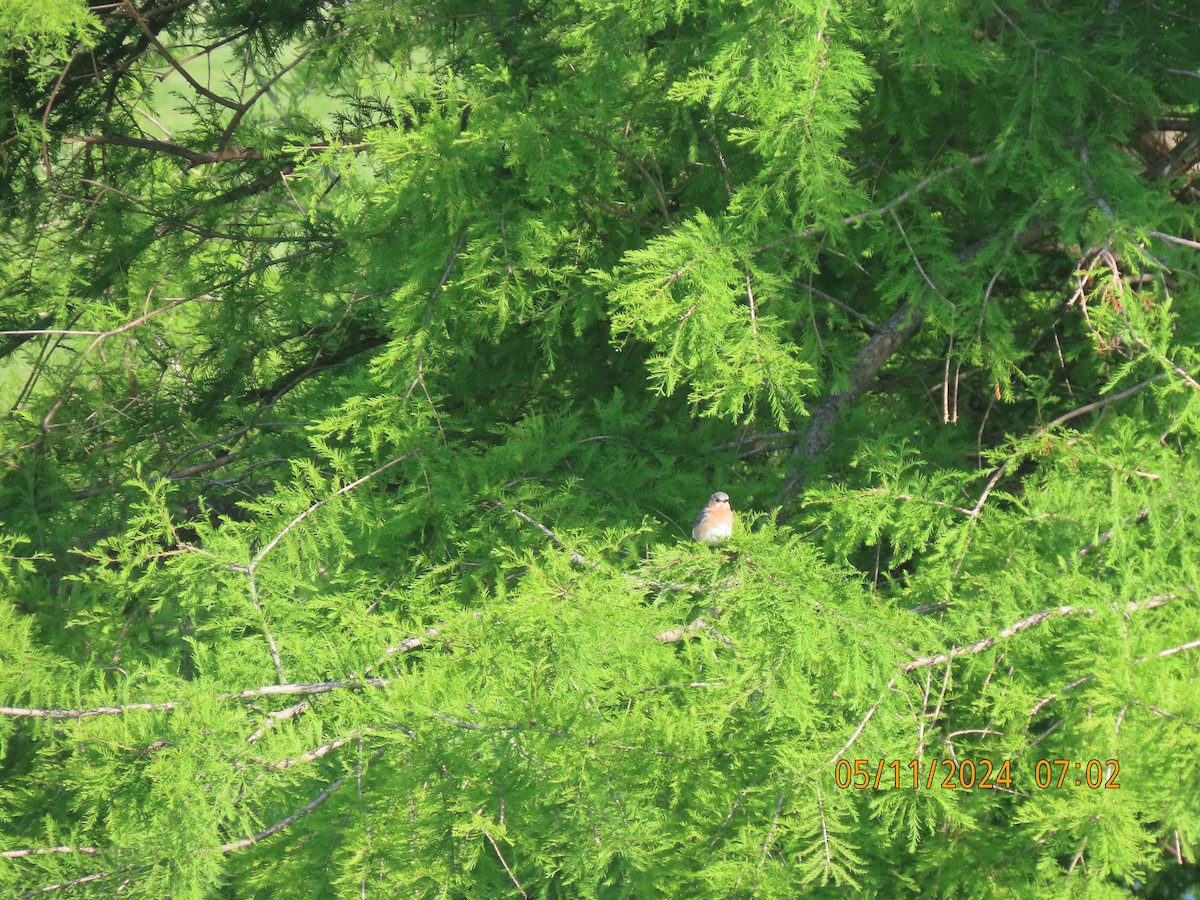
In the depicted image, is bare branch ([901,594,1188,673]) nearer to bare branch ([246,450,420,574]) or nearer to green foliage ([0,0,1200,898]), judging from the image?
green foliage ([0,0,1200,898])

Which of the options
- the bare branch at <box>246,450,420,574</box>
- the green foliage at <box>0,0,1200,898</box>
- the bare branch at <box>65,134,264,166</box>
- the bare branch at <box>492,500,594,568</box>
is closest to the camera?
the green foliage at <box>0,0,1200,898</box>

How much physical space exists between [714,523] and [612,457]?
80 centimetres

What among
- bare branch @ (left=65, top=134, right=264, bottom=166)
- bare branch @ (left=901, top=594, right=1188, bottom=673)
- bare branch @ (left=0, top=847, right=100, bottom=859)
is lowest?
bare branch @ (left=901, top=594, right=1188, bottom=673)

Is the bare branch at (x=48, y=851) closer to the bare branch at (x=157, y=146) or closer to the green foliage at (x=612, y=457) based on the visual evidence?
the green foliage at (x=612, y=457)

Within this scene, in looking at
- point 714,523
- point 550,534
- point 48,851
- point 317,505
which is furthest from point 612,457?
point 48,851

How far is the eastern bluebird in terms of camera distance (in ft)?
13.4

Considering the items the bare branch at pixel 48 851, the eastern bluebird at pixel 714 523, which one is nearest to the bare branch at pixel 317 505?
the bare branch at pixel 48 851

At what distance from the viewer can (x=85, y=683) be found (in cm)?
523

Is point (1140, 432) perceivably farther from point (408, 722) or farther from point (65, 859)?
point (65, 859)

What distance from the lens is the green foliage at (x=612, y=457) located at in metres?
3.15

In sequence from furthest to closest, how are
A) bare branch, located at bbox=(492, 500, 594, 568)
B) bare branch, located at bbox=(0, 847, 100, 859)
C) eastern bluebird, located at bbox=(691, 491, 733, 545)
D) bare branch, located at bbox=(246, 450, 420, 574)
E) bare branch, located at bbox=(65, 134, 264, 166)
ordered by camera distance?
bare branch, located at bbox=(65, 134, 264, 166), eastern bluebird, located at bbox=(691, 491, 733, 545), bare branch, located at bbox=(246, 450, 420, 574), bare branch, located at bbox=(492, 500, 594, 568), bare branch, located at bbox=(0, 847, 100, 859)

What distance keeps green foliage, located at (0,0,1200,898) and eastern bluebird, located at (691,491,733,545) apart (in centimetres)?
19

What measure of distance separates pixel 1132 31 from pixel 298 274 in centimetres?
406

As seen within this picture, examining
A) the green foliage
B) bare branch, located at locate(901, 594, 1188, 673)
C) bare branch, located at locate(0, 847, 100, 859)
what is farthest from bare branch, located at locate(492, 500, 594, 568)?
bare branch, located at locate(0, 847, 100, 859)
